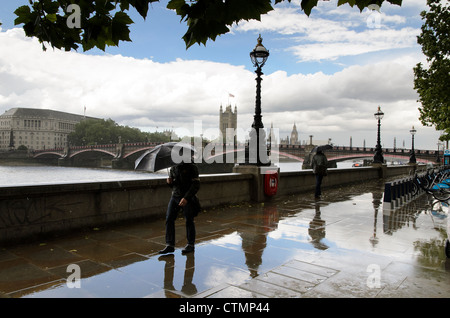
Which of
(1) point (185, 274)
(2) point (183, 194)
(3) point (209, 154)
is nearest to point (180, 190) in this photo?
(2) point (183, 194)

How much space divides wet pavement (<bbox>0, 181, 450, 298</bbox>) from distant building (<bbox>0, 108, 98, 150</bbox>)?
10569 cm

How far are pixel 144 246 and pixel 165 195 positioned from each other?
236 centimetres

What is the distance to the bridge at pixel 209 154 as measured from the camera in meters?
51.8

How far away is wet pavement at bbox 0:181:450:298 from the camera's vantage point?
11.5 feet

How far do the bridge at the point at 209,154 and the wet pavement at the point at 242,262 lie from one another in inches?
1416

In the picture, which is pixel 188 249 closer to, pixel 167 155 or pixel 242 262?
pixel 242 262

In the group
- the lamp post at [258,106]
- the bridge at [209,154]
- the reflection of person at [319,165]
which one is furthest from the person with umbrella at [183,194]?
the bridge at [209,154]

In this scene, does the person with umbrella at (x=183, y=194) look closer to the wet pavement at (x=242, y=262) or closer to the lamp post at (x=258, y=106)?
the wet pavement at (x=242, y=262)

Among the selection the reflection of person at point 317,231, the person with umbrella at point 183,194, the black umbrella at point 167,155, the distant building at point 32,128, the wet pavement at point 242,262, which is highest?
the distant building at point 32,128

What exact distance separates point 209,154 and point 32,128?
82.5 meters

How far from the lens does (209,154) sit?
43.7 metres

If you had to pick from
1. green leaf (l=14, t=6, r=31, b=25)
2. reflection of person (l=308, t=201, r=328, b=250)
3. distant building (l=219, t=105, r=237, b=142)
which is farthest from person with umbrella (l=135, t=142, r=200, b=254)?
distant building (l=219, t=105, r=237, b=142)

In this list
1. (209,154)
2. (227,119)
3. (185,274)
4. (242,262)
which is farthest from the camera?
(227,119)

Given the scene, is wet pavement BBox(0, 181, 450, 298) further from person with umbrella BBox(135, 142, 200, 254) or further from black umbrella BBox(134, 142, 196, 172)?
black umbrella BBox(134, 142, 196, 172)
